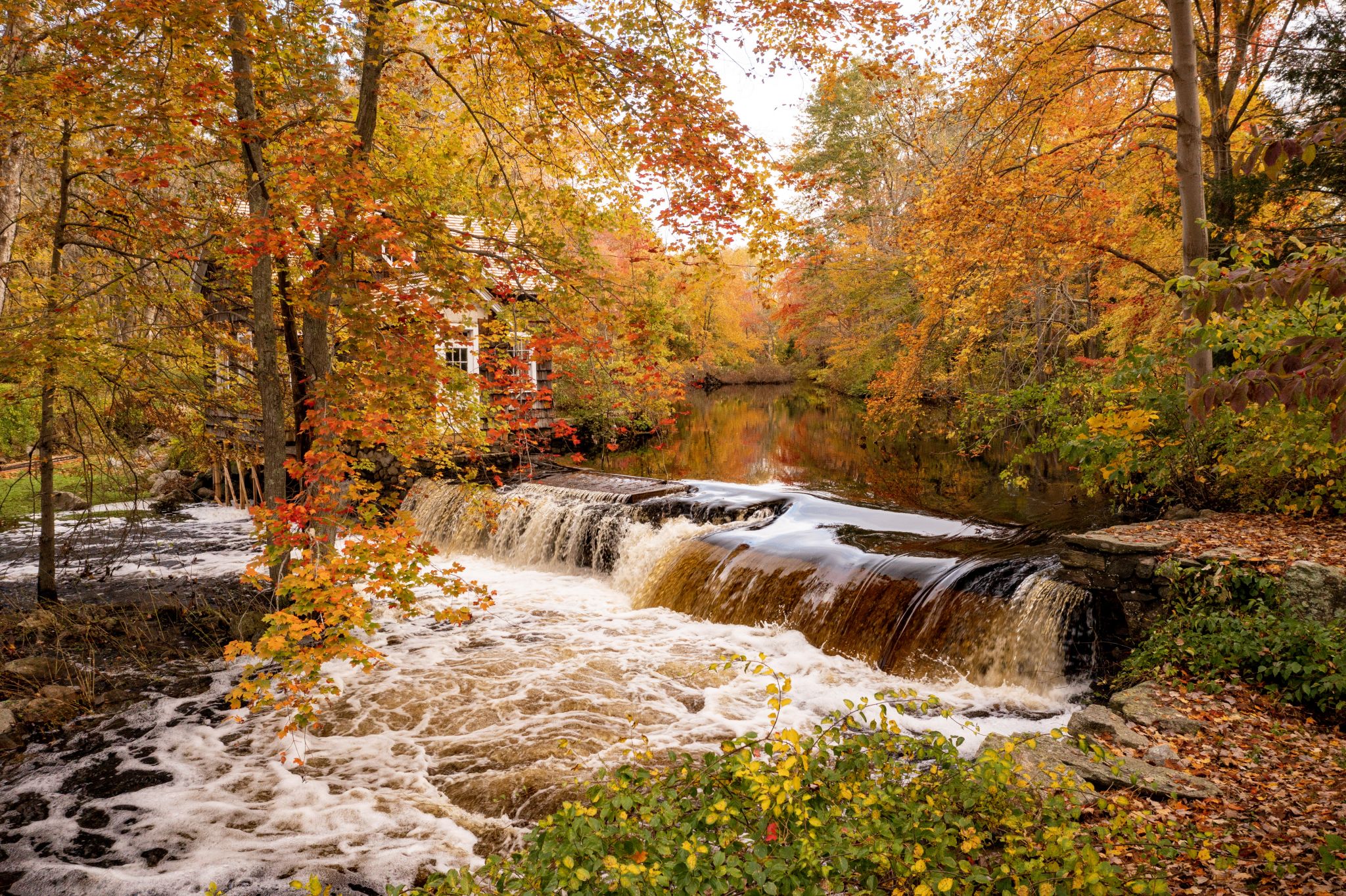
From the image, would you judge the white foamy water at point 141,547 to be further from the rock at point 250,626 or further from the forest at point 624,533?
the rock at point 250,626

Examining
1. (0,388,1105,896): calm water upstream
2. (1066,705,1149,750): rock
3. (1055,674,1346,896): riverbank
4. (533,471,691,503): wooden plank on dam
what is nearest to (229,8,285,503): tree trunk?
(0,388,1105,896): calm water upstream

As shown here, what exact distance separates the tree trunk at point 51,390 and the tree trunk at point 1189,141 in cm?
1114

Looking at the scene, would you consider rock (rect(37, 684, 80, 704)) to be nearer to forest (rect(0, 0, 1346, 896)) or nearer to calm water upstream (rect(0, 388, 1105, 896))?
forest (rect(0, 0, 1346, 896))

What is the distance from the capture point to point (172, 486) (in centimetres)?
1623

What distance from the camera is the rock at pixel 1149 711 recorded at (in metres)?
4.62

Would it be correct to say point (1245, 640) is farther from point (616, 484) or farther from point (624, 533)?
point (616, 484)

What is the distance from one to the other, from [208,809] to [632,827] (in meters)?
3.95

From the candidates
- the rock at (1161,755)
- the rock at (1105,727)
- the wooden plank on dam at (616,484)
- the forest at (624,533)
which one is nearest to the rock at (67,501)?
the forest at (624,533)

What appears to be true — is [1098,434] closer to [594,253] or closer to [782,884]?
[594,253]

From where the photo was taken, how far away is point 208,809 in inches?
203

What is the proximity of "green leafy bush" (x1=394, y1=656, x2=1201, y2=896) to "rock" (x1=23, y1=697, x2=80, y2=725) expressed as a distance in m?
5.38

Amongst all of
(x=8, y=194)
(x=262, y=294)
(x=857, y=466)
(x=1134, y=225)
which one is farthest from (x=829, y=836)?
(x=857, y=466)

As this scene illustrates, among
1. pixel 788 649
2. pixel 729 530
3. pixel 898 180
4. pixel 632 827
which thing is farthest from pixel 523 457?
pixel 898 180

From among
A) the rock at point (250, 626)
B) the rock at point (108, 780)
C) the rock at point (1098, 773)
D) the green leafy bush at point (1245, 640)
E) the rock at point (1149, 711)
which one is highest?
the green leafy bush at point (1245, 640)
